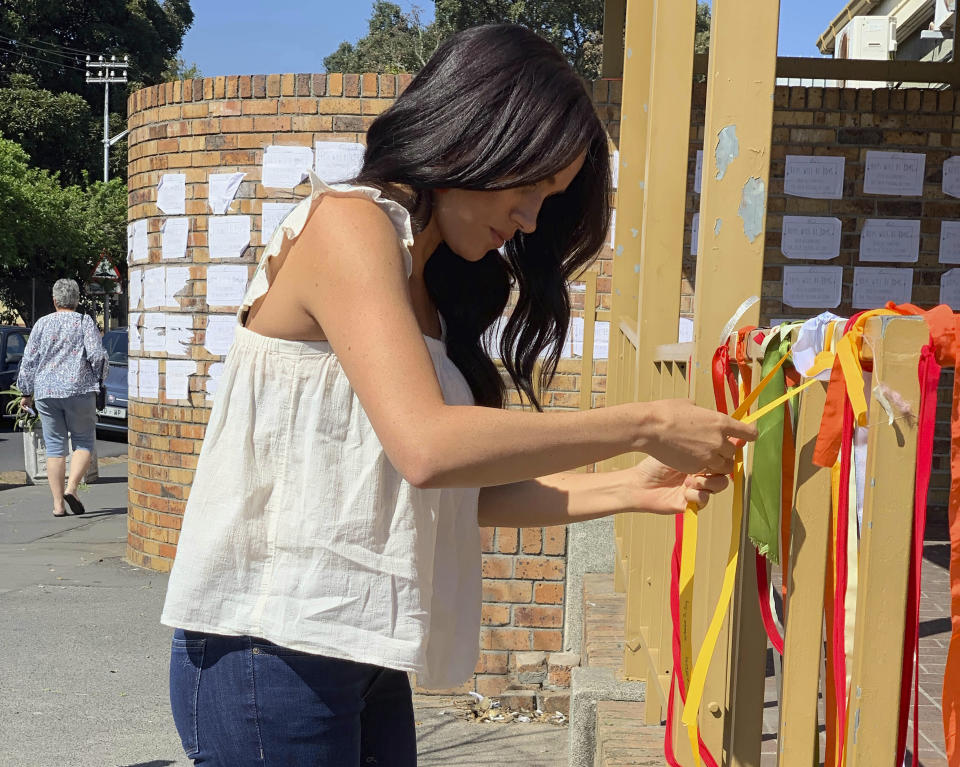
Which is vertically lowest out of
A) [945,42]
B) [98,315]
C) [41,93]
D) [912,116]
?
[98,315]

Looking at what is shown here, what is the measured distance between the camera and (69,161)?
35.7 m

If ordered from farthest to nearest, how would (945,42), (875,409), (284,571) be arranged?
(945,42) < (284,571) < (875,409)

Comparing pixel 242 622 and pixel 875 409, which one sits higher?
pixel 875 409

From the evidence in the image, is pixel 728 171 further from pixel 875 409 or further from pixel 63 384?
pixel 63 384

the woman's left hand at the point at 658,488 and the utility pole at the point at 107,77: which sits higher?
the utility pole at the point at 107,77

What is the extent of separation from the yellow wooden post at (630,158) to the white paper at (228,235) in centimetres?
243

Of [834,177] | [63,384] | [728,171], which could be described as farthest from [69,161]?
[728,171]

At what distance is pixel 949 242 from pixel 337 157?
327cm

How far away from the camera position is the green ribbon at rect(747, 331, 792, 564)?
5.12 ft

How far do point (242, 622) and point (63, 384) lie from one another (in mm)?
7962

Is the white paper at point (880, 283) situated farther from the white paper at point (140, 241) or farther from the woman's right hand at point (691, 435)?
the woman's right hand at point (691, 435)

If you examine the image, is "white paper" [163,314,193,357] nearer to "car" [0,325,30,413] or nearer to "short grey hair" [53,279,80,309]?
"short grey hair" [53,279,80,309]

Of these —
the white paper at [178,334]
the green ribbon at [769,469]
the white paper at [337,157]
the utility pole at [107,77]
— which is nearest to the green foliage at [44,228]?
the utility pole at [107,77]

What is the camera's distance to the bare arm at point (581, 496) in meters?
1.92
